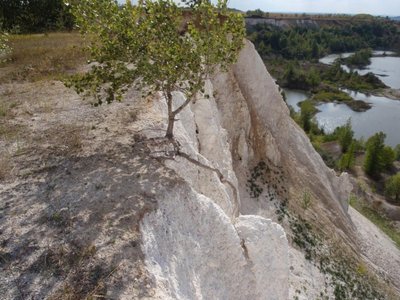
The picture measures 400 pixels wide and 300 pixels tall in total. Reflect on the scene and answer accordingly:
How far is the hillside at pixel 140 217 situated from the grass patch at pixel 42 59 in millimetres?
1142

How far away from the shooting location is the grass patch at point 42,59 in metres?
22.1

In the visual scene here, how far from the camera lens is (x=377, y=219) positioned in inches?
1740

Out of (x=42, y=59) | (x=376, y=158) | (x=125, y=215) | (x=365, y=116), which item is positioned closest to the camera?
(x=125, y=215)

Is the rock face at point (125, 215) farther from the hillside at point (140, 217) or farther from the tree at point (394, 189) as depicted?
the tree at point (394, 189)

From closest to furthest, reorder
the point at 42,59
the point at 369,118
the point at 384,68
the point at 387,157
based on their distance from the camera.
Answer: the point at 42,59, the point at 387,157, the point at 369,118, the point at 384,68

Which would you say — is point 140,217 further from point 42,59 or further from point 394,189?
point 394,189

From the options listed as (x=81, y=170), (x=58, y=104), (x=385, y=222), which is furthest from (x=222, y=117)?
(x=385, y=222)

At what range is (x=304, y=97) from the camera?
121688 mm

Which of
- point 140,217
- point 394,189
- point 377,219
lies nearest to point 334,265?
point 140,217

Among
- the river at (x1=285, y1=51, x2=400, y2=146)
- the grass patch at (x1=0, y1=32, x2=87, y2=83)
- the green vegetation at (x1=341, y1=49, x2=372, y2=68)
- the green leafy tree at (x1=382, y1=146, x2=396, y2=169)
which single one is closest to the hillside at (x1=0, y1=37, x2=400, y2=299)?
the grass patch at (x1=0, y1=32, x2=87, y2=83)

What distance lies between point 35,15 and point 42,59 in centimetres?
1472

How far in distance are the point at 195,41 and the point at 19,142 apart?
732 centimetres

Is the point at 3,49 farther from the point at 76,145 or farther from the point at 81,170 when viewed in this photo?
the point at 81,170

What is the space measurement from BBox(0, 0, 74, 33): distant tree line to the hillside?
1693 cm
